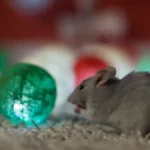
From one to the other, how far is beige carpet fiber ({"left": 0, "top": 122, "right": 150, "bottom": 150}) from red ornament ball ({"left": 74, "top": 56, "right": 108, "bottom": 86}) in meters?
0.36

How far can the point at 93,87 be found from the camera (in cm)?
74

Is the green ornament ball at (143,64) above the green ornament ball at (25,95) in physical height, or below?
above

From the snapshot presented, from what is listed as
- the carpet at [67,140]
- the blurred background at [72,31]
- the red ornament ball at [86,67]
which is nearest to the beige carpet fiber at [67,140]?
the carpet at [67,140]

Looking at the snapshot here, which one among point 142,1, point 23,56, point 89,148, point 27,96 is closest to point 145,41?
point 142,1

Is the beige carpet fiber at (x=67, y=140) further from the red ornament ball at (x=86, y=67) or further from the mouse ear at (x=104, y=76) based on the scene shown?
the red ornament ball at (x=86, y=67)

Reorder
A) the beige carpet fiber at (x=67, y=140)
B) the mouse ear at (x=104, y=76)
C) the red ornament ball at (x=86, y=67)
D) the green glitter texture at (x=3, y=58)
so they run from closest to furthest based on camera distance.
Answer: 1. the beige carpet fiber at (x=67, y=140)
2. the mouse ear at (x=104, y=76)
3. the red ornament ball at (x=86, y=67)
4. the green glitter texture at (x=3, y=58)

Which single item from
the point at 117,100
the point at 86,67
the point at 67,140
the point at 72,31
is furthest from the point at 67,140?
the point at 72,31

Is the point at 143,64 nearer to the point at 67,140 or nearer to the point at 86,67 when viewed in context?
the point at 86,67

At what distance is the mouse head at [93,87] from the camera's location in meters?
0.73

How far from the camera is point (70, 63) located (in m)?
1.23

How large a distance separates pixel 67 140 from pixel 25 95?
0.20 metres

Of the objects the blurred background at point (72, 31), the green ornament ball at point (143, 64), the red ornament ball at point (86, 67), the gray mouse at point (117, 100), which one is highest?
the blurred background at point (72, 31)

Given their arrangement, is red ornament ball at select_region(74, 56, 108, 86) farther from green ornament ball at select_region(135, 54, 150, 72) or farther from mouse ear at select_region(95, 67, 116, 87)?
mouse ear at select_region(95, 67, 116, 87)

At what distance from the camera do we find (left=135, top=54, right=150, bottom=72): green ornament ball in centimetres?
112
